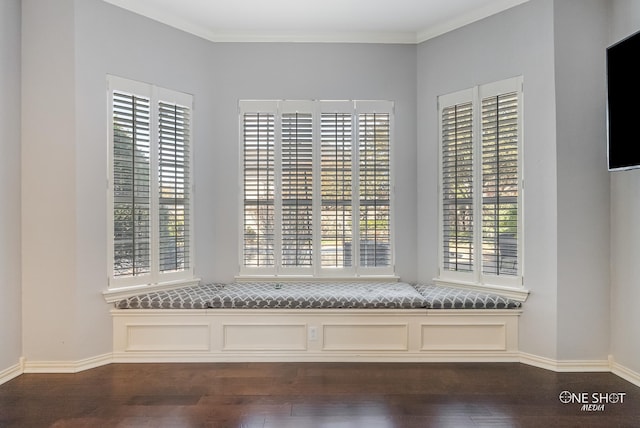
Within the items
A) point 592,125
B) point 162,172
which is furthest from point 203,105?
point 592,125

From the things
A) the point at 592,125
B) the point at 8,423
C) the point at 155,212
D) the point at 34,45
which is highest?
the point at 34,45

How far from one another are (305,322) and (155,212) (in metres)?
1.71

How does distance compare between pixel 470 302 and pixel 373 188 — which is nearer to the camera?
pixel 470 302

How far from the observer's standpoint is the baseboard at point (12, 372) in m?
2.79

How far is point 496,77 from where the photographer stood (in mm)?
3346

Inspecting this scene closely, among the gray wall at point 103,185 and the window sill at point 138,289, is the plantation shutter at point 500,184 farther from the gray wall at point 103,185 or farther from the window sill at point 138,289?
the window sill at point 138,289

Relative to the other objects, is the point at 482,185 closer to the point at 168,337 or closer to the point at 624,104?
the point at 624,104

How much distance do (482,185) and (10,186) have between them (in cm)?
394

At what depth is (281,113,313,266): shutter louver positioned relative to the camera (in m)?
3.85

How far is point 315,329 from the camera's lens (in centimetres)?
319

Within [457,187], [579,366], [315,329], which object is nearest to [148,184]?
[315,329]

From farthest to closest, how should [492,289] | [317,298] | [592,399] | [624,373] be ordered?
[492,289], [317,298], [624,373], [592,399]

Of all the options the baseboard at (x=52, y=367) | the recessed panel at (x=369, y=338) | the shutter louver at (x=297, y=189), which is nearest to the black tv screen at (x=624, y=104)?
the recessed panel at (x=369, y=338)

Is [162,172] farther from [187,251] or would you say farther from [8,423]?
[8,423]
